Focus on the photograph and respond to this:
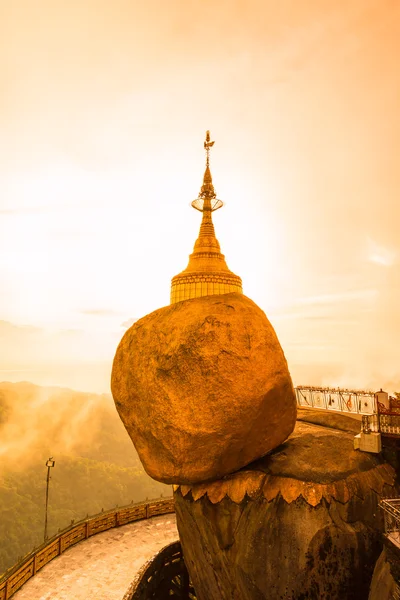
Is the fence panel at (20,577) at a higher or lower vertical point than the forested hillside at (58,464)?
higher

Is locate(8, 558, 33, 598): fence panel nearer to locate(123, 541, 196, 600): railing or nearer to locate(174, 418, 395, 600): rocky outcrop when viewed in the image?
locate(123, 541, 196, 600): railing

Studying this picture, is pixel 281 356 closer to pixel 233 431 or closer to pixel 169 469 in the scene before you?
pixel 233 431

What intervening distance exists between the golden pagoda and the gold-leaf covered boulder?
48.6 feet

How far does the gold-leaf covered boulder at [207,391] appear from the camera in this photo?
26.8 ft

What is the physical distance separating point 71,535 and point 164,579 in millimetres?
4904

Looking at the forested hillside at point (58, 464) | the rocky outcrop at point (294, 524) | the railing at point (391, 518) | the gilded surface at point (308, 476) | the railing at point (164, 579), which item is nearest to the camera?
the railing at point (391, 518)

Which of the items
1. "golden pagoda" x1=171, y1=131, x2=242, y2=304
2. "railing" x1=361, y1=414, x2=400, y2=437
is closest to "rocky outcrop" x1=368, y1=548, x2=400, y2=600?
"railing" x1=361, y1=414, x2=400, y2=437

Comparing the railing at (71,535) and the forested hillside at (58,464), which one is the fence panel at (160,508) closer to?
the railing at (71,535)

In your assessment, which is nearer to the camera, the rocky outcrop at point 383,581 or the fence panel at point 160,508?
the rocky outcrop at point 383,581

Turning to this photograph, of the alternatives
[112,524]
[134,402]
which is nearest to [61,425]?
[112,524]

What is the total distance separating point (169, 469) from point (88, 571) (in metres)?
9.63

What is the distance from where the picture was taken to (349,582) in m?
7.58

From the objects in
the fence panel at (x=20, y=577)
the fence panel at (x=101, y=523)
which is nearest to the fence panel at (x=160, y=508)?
the fence panel at (x=101, y=523)

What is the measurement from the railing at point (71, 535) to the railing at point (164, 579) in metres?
4.36
